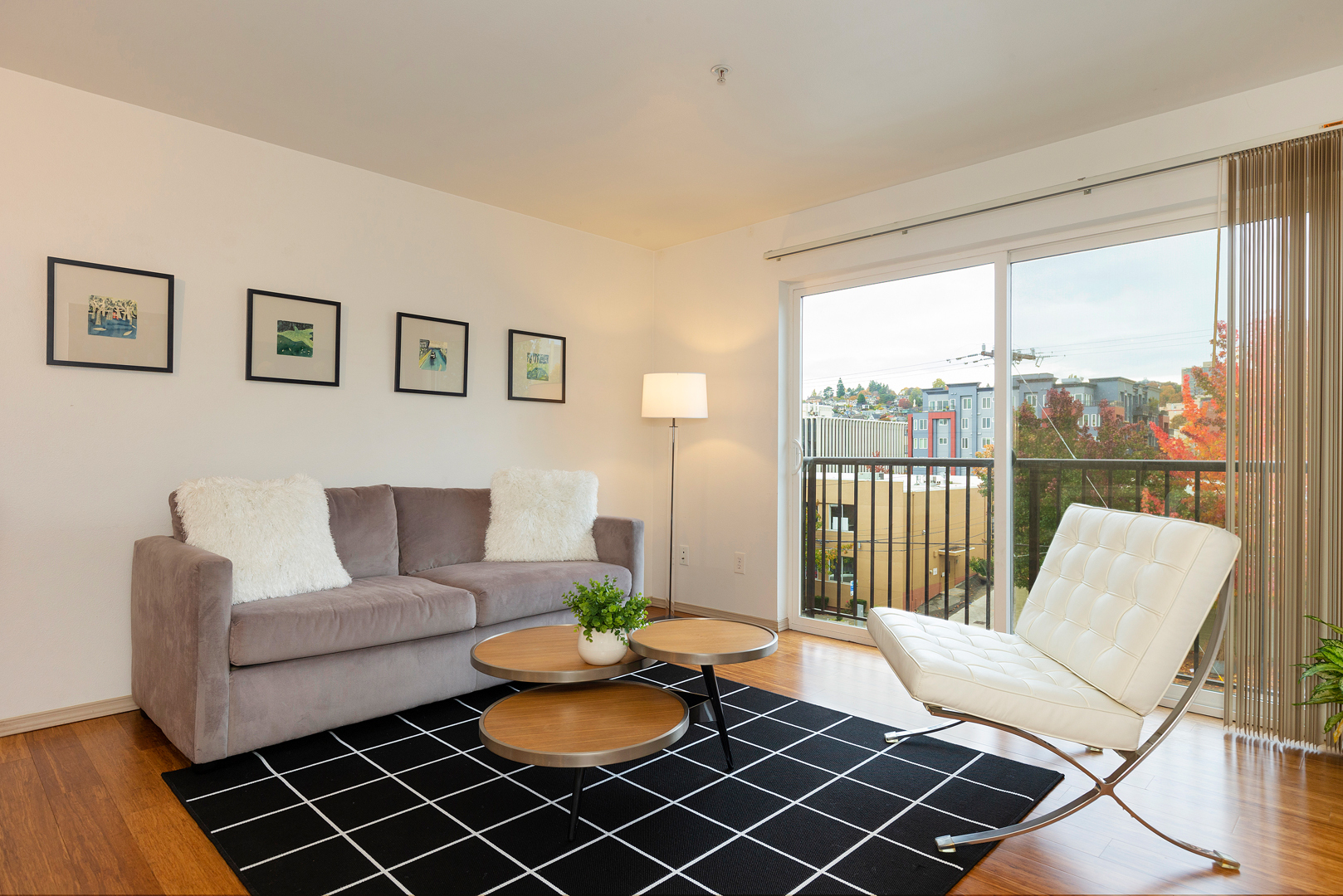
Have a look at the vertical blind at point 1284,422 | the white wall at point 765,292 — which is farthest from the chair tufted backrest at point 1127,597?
the white wall at point 765,292

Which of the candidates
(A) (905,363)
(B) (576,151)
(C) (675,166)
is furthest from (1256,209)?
(B) (576,151)

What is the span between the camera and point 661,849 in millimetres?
1863

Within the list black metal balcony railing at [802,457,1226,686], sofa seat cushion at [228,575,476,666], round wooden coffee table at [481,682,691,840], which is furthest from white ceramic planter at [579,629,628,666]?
black metal balcony railing at [802,457,1226,686]

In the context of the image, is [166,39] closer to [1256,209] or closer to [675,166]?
[675,166]

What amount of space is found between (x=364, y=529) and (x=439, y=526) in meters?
0.39

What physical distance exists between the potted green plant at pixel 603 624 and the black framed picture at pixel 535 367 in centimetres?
220

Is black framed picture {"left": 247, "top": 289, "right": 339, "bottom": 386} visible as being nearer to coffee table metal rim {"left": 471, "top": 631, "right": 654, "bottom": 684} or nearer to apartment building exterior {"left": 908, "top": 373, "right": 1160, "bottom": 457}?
coffee table metal rim {"left": 471, "top": 631, "right": 654, "bottom": 684}

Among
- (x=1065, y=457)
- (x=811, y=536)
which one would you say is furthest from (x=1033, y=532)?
(x=811, y=536)

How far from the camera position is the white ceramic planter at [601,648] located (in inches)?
88.8

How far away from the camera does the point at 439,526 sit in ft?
11.7

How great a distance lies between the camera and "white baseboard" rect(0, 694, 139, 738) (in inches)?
104

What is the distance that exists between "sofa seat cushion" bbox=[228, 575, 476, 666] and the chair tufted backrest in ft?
7.20

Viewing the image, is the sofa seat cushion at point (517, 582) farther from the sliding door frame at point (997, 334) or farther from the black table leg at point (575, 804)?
the sliding door frame at point (997, 334)

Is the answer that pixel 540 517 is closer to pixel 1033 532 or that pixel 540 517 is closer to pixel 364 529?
pixel 364 529
